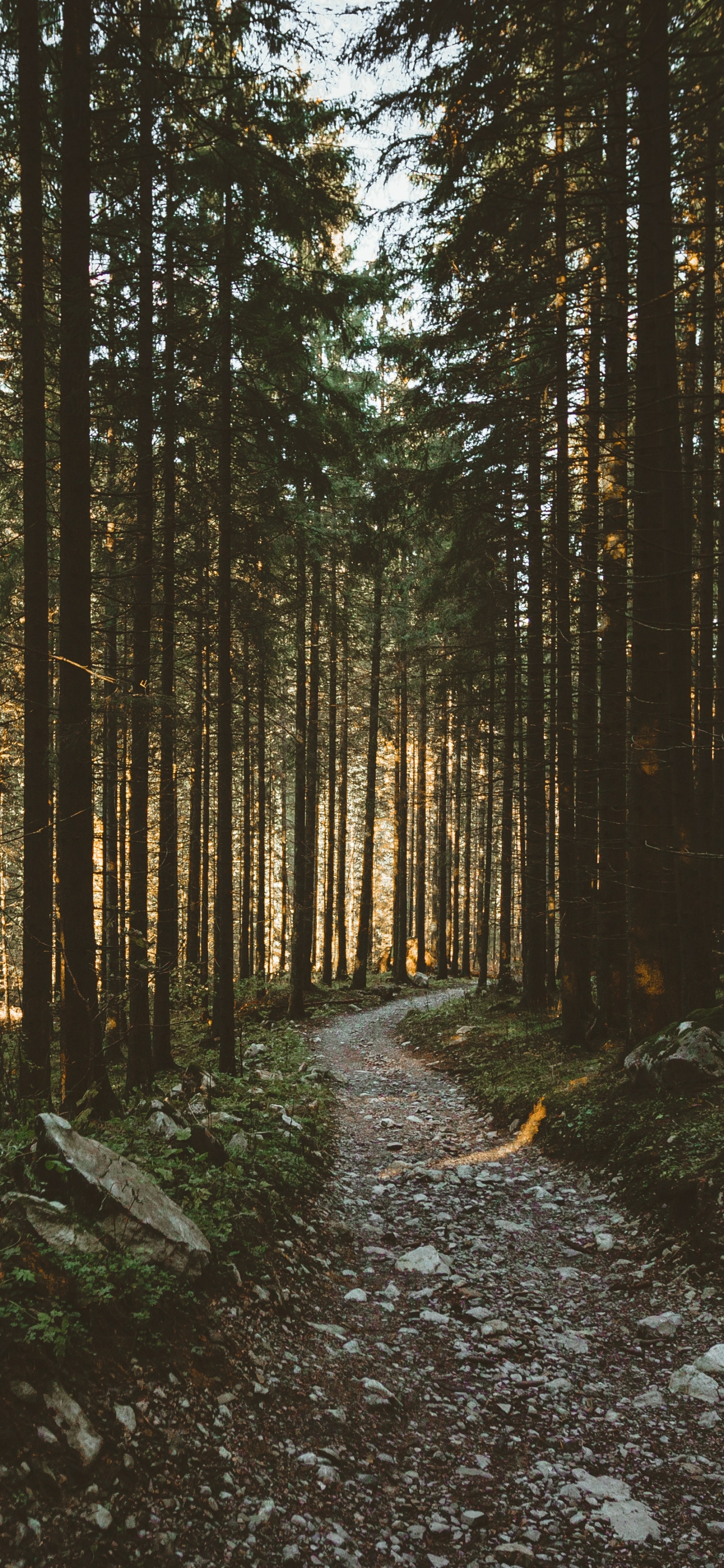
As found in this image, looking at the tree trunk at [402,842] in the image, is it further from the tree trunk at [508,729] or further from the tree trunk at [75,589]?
the tree trunk at [75,589]

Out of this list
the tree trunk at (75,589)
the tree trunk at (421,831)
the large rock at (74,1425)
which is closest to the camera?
the large rock at (74,1425)

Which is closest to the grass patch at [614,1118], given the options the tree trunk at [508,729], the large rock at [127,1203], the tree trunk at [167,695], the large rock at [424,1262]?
the large rock at [424,1262]

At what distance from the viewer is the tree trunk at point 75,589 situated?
19.6 feet

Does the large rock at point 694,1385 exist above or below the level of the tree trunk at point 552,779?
below

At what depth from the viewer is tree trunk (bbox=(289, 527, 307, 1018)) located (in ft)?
53.8

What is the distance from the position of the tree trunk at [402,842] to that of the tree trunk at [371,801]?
0.89m

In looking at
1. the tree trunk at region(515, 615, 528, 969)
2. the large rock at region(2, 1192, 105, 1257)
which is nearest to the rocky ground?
the large rock at region(2, 1192, 105, 1257)

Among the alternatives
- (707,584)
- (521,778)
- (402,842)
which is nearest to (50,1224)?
(521,778)

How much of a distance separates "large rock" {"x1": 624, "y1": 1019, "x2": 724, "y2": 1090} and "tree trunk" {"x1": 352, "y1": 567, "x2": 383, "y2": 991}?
49.5 ft

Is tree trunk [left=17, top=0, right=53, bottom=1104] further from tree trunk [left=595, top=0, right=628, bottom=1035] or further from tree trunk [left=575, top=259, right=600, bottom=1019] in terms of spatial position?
tree trunk [left=575, top=259, right=600, bottom=1019]

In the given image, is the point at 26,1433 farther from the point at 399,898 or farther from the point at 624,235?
the point at 399,898

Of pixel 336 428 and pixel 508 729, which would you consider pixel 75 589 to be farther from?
pixel 508 729

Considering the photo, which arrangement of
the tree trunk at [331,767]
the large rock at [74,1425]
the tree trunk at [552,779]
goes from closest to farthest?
the large rock at [74,1425] → the tree trunk at [552,779] → the tree trunk at [331,767]

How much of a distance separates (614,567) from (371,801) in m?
15.5
